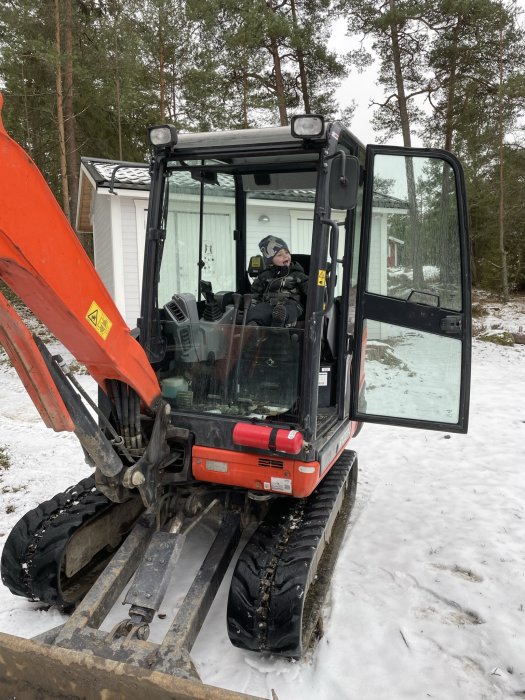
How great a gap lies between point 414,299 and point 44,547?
275cm

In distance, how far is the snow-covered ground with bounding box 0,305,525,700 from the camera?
272 cm

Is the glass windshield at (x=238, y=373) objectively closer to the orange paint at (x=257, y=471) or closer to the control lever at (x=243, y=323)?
the control lever at (x=243, y=323)

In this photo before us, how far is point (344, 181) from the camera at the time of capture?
9.11ft

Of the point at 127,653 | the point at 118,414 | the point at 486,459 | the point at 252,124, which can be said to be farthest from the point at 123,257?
the point at 127,653

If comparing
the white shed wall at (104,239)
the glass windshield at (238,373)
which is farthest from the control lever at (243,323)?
the white shed wall at (104,239)

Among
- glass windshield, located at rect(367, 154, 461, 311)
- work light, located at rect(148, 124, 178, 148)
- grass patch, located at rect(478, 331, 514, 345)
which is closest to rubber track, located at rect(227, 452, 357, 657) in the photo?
glass windshield, located at rect(367, 154, 461, 311)

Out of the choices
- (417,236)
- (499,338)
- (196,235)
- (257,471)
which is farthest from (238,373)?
(499,338)

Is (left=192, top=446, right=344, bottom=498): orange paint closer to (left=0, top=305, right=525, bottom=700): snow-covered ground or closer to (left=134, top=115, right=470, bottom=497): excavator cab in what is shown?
(left=134, top=115, right=470, bottom=497): excavator cab

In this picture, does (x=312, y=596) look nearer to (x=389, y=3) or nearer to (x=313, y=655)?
(x=313, y=655)

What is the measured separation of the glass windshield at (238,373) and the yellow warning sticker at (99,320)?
34.5 inches

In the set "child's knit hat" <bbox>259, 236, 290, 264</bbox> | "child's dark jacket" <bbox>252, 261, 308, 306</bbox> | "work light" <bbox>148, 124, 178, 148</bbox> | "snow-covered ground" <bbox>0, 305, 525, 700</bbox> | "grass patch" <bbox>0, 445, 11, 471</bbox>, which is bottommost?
"snow-covered ground" <bbox>0, 305, 525, 700</bbox>

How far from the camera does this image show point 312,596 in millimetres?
3223

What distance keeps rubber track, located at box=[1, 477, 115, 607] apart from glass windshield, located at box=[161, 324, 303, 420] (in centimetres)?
88

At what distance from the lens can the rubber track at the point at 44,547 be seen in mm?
3002
